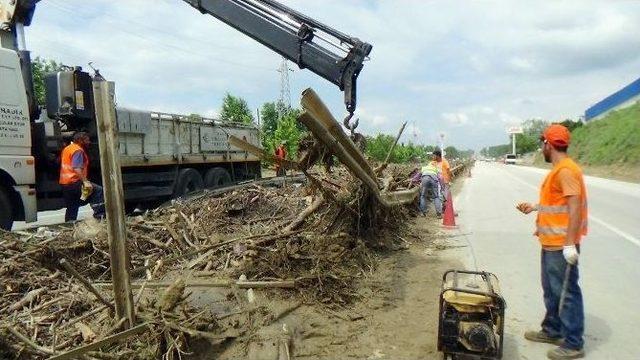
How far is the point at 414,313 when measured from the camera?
5367mm

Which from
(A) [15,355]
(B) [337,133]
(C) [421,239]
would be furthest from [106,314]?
(C) [421,239]

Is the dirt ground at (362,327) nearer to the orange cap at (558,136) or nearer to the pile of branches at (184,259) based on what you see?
the pile of branches at (184,259)

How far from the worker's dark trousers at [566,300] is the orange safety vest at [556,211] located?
141mm

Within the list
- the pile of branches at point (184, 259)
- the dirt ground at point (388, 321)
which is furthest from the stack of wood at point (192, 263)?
the dirt ground at point (388, 321)

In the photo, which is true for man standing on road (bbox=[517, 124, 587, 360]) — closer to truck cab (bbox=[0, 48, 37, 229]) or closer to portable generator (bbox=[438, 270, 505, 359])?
portable generator (bbox=[438, 270, 505, 359])

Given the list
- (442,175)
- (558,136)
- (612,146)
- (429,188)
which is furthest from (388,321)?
(612,146)

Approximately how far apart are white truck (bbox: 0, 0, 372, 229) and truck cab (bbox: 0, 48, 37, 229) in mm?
14

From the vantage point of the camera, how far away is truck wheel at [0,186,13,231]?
7570mm

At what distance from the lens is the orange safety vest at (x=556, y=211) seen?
14.1 feet

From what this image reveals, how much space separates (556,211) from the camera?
4367 mm

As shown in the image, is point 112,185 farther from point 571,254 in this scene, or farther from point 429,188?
point 429,188

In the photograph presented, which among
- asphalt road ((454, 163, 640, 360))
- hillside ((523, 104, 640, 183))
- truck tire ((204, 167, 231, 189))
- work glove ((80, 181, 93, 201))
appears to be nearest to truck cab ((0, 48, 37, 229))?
work glove ((80, 181, 93, 201))

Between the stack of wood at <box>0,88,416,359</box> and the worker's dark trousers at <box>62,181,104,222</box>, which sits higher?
the worker's dark trousers at <box>62,181,104,222</box>

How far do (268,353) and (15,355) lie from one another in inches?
72.4
